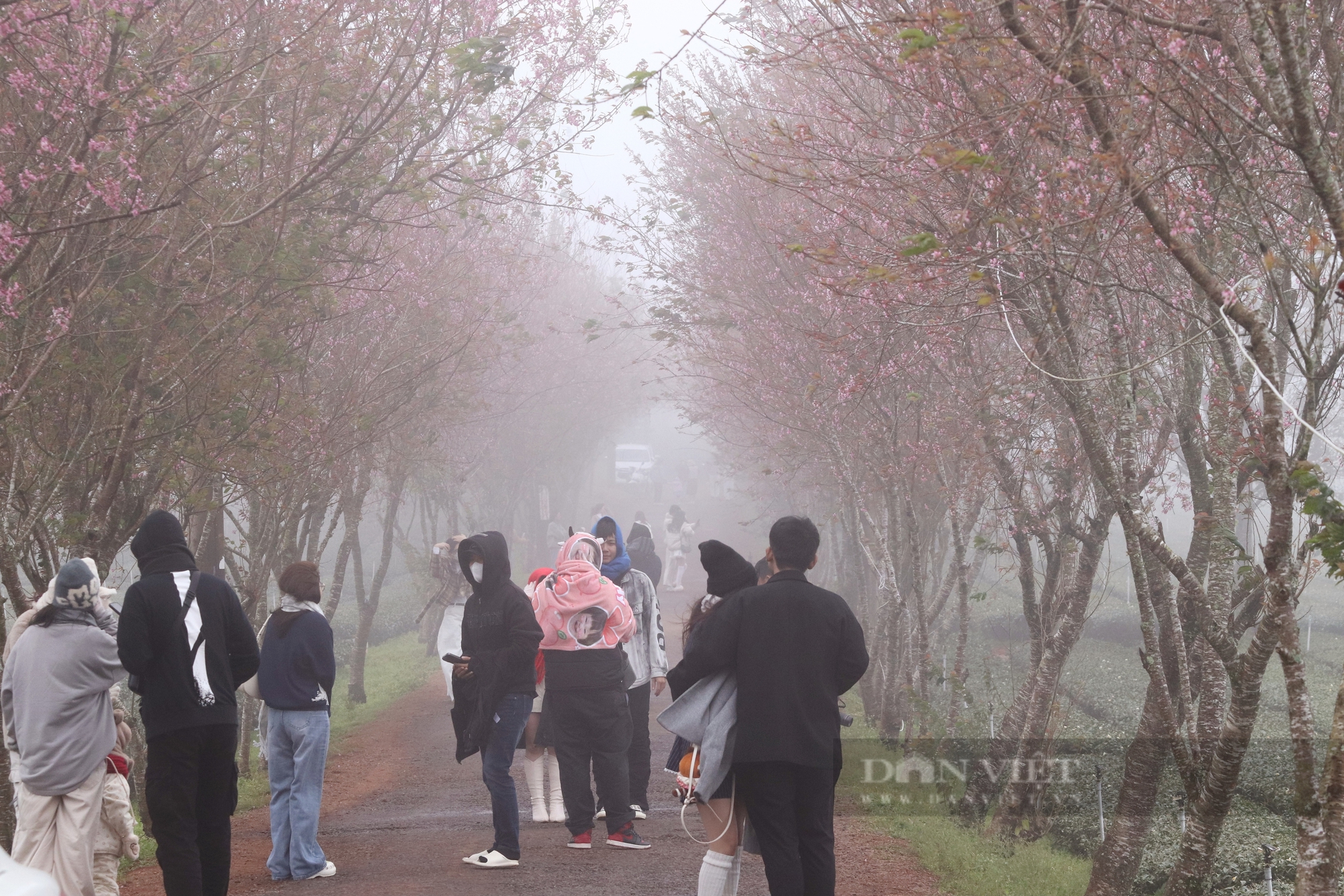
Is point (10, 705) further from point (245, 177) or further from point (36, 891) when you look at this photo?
point (245, 177)

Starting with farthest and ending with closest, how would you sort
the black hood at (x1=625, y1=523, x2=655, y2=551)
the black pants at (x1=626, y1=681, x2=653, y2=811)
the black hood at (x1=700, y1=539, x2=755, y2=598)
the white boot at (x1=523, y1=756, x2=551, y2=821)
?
the black hood at (x1=625, y1=523, x2=655, y2=551) < the black pants at (x1=626, y1=681, x2=653, y2=811) < the white boot at (x1=523, y1=756, x2=551, y2=821) < the black hood at (x1=700, y1=539, x2=755, y2=598)

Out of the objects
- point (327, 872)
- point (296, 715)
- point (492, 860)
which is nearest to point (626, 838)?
point (492, 860)

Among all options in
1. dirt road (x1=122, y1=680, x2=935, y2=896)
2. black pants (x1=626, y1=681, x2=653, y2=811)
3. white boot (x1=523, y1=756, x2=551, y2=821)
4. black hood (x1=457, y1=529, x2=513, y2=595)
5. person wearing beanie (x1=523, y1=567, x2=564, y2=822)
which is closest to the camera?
dirt road (x1=122, y1=680, x2=935, y2=896)

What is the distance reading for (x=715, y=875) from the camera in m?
5.20

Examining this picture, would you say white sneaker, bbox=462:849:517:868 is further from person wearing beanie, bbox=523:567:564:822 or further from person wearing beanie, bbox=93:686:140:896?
person wearing beanie, bbox=93:686:140:896

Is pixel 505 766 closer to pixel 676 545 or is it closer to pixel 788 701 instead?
pixel 788 701

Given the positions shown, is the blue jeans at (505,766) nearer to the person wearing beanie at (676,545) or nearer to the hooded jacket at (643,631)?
the hooded jacket at (643,631)

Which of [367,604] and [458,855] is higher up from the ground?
[367,604]

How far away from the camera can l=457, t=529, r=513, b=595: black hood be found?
23.6 ft

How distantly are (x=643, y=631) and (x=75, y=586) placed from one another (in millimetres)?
4128

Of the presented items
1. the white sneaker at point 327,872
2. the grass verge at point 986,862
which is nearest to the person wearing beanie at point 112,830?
the white sneaker at point 327,872

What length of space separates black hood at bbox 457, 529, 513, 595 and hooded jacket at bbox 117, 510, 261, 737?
1.78 m

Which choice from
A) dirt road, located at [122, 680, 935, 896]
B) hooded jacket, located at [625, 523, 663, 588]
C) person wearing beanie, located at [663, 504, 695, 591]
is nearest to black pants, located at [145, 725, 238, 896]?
dirt road, located at [122, 680, 935, 896]

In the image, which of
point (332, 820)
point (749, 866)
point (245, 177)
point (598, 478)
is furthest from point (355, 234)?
point (598, 478)
